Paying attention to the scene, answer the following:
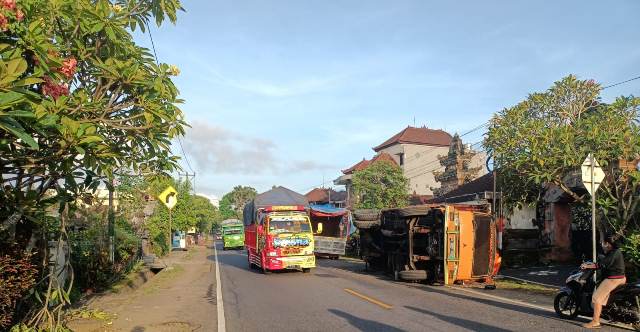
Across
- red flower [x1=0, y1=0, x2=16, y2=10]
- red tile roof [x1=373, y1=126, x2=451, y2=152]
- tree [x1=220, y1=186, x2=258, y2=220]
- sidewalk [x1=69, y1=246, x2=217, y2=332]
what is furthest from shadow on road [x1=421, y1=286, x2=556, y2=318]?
tree [x1=220, y1=186, x2=258, y2=220]

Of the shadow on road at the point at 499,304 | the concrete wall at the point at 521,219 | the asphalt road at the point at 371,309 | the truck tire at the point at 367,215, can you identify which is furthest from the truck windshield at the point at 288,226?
the concrete wall at the point at 521,219

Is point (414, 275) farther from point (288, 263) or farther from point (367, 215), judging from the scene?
point (367, 215)

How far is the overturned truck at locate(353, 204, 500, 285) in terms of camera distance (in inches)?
623

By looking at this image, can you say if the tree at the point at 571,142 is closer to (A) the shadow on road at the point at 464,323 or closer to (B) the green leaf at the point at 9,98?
(A) the shadow on road at the point at 464,323

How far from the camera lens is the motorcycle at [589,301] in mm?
9398

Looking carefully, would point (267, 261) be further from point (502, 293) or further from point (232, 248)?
point (232, 248)

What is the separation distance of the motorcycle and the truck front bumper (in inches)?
442

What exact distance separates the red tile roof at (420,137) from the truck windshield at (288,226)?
43788 mm

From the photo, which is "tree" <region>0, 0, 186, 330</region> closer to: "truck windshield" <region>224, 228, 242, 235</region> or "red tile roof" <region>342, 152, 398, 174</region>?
"truck windshield" <region>224, 228, 242, 235</region>

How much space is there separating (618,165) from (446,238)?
17.9 ft

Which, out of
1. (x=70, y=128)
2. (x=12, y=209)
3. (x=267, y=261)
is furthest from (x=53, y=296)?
(x=267, y=261)

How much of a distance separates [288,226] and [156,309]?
9.42 m

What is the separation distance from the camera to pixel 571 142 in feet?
50.5

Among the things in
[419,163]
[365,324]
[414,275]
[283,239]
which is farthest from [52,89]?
[419,163]
